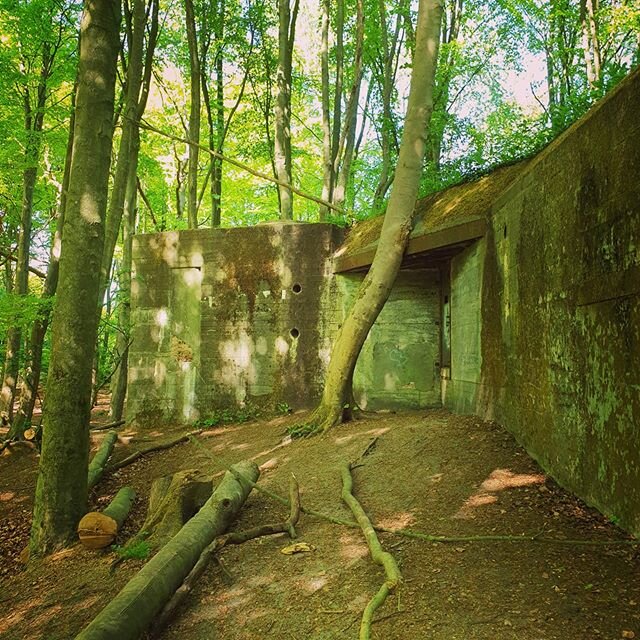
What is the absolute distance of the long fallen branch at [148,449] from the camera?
7803mm

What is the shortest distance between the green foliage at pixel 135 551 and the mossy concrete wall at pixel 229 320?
5525mm

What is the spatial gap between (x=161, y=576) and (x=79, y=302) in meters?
2.88

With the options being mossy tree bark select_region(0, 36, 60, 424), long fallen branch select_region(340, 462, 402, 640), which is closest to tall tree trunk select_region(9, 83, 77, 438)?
mossy tree bark select_region(0, 36, 60, 424)

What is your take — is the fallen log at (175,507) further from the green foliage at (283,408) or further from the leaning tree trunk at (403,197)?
the green foliage at (283,408)

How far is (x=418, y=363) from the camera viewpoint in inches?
372

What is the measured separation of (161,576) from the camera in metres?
3.41

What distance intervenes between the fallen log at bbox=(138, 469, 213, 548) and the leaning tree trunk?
2.95 meters

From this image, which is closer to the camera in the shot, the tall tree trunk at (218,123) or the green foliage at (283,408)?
the green foliage at (283,408)

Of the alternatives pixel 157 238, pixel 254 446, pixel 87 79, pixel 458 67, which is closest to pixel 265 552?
pixel 254 446

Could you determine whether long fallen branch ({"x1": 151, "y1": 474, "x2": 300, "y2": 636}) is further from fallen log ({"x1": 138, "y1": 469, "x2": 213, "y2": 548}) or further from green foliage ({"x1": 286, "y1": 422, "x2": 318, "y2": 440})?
green foliage ({"x1": 286, "y1": 422, "x2": 318, "y2": 440})

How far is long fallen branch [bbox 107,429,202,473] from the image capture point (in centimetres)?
780

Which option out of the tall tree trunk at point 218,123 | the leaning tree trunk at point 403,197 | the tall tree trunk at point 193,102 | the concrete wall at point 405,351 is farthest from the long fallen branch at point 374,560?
the tall tree trunk at point 218,123

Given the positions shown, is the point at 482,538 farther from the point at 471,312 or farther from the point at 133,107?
the point at 133,107

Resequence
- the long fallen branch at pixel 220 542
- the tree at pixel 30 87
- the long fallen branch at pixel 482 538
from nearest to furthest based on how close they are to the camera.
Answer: the long fallen branch at pixel 220 542, the long fallen branch at pixel 482 538, the tree at pixel 30 87
